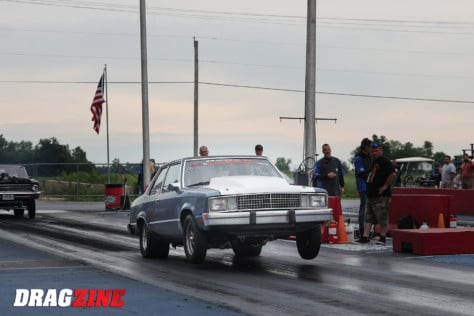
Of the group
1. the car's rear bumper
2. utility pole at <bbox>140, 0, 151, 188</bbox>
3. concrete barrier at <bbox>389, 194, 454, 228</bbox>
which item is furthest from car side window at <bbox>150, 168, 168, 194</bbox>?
utility pole at <bbox>140, 0, 151, 188</bbox>

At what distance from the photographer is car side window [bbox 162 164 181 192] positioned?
627 inches

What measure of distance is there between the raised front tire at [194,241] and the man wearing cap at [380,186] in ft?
16.2

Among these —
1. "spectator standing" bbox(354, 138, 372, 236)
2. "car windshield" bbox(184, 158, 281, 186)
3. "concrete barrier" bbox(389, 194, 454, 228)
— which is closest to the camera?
"car windshield" bbox(184, 158, 281, 186)

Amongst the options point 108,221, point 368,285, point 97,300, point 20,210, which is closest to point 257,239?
point 368,285

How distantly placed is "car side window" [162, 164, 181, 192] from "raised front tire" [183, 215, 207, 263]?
3.77ft

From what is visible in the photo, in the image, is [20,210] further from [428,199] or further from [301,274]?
[301,274]

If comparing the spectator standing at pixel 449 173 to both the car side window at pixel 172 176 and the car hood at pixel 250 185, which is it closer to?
the car side window at pixel 172 176

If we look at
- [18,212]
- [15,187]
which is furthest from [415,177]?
[15,187]

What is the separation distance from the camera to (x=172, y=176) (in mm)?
16188

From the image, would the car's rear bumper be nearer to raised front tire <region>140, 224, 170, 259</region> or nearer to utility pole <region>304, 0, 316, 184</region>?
raised front tire <region>140, 224, 170, 259</region>

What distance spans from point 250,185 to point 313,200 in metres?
1.01

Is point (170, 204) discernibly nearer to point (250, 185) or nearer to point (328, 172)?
point (250, 185)

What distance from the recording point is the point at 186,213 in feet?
48.9

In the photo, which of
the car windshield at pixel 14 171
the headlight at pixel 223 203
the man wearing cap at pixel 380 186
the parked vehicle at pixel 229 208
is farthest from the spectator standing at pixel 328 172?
the car windshield at pixel 14 171
